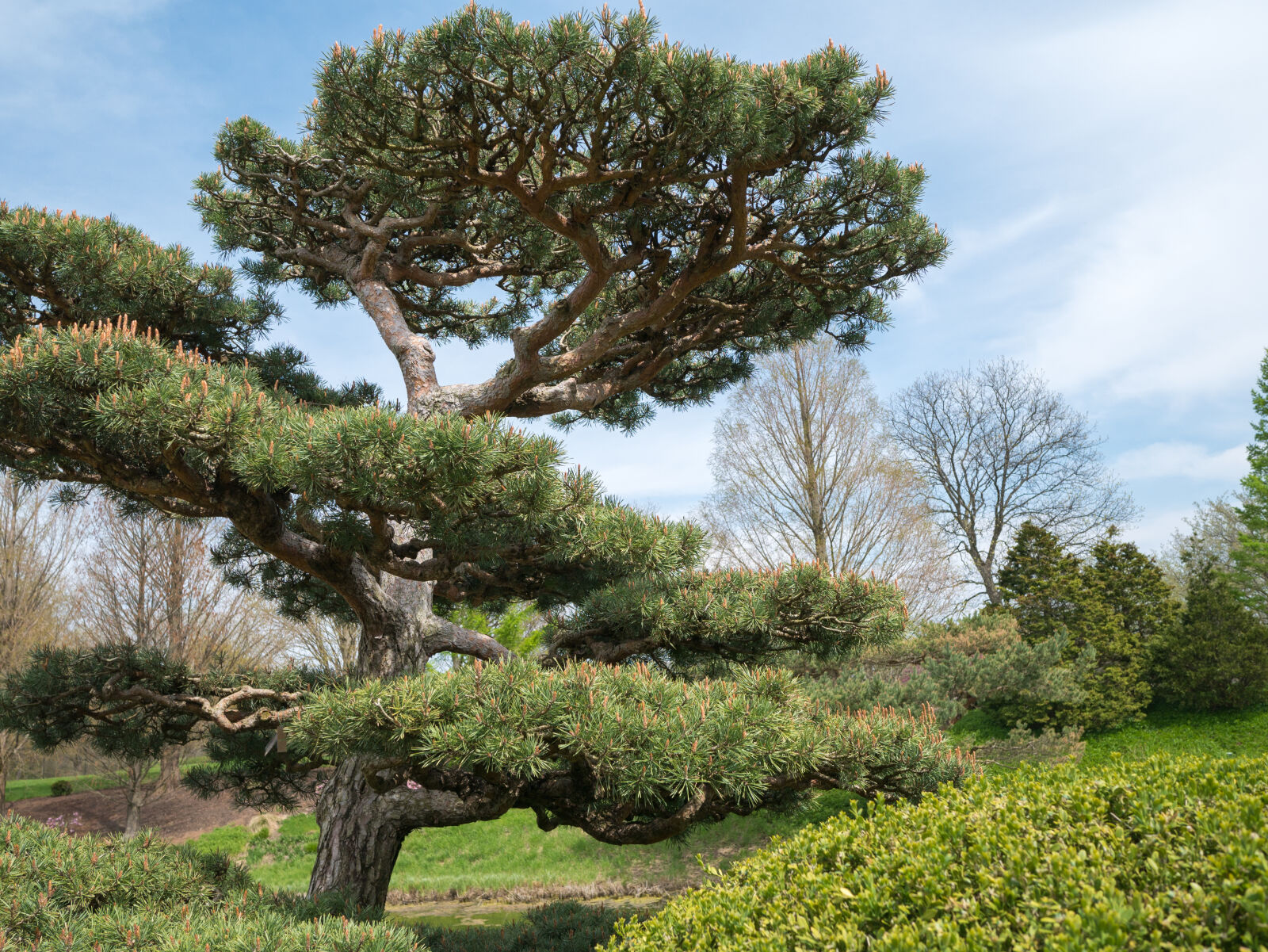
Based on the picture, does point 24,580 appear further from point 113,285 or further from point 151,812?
point 113,285

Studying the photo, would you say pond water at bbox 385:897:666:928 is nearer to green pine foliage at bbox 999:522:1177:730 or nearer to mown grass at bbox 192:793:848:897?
mown grass at bbox 192:793:848:897

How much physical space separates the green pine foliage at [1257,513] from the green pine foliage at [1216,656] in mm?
7767

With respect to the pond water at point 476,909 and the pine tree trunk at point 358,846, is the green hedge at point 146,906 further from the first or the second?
the pond water at point 476,909

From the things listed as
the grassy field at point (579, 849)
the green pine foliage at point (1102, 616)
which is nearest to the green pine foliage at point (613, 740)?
the grassy field at point (579, 849)

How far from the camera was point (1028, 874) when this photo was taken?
1.77 metres

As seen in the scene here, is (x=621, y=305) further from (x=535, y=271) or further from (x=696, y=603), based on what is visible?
(x=696, y=603)

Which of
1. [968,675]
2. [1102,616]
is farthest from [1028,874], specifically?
[1102,616]

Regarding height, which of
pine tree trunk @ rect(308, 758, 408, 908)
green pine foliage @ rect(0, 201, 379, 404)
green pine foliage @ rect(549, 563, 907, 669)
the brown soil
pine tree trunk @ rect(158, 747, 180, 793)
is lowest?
the brown soil

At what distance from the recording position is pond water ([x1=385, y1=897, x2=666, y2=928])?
328 inches

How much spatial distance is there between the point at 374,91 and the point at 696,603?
326cm

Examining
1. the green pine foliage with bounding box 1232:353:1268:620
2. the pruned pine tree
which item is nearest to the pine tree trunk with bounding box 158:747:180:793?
the pruned pine tree

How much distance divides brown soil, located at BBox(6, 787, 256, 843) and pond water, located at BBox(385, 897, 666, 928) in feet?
20.8

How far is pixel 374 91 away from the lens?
3.91 m

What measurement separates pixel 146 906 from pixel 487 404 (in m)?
3.27
